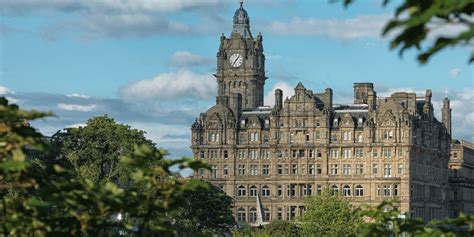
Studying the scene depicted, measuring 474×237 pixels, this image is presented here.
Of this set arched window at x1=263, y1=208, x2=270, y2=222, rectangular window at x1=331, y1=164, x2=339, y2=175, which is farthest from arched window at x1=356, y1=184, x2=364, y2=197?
arched window at x1=263, y1=208, x2=270, y2=222

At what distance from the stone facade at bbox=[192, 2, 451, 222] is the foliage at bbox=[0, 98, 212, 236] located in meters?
162

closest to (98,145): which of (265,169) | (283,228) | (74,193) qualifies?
(283,228)

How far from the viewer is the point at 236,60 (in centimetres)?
19862

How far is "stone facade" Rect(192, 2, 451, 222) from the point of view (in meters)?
179

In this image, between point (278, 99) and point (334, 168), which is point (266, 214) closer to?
point (334, 168)

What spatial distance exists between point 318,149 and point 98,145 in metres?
68.3

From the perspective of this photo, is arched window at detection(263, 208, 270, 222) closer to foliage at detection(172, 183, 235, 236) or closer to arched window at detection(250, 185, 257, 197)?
arched window at detection(250, 185, 257, 197)

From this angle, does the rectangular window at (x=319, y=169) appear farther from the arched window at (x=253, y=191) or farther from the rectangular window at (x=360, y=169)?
the arched window at (x=253, y=191)

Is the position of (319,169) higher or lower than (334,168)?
lower

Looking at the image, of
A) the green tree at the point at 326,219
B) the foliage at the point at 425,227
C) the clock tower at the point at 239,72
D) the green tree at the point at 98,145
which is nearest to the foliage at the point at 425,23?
the foliage at the point at 425,227

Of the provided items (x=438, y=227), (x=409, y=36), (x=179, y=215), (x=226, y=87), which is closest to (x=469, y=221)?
(x=438, y=227)

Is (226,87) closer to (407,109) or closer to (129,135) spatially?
(407,109)

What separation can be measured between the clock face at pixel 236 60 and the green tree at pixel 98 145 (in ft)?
259

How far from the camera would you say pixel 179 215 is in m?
114
